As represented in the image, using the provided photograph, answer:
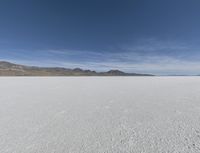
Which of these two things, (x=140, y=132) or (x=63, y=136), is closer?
(x=63, y=136)

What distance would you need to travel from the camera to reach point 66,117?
325 centimetres

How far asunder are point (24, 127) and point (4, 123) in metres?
0.53

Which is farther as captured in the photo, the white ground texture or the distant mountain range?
the distant mountain range

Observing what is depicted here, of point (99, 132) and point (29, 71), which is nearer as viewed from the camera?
point (99, 132)

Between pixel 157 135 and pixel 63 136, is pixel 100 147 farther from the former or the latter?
pixel 157 135

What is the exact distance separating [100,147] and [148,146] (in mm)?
694

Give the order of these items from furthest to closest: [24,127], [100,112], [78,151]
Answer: [100,112]
[24,127]
[78,151]

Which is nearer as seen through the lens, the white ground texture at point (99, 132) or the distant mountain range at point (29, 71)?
the white ground texture at point (99, 132)

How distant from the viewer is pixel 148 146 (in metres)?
2.01

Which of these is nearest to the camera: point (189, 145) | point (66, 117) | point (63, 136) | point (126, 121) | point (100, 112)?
point (189, 145)

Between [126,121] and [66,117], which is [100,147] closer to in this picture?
[126,121]

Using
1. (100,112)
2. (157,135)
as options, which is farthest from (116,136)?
(100,112)

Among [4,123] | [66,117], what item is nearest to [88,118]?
[66,117]

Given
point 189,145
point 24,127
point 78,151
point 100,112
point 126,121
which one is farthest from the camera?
point 100,112
